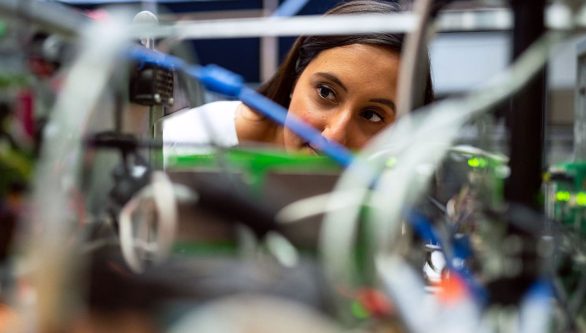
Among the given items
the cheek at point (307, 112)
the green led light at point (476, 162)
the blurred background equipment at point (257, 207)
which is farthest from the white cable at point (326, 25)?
the cheek at point (307, 112)

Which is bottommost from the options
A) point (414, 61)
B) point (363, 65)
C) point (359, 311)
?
point (359, 311)

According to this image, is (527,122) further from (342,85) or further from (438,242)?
(342,85)

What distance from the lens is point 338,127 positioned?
2.89 feet

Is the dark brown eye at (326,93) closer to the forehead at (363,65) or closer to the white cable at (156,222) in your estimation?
the forehead at (363,65)

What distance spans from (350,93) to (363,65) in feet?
0.19

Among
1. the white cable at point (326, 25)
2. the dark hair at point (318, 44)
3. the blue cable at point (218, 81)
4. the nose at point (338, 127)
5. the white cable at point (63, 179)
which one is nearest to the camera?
the white cable at point (63, 179)

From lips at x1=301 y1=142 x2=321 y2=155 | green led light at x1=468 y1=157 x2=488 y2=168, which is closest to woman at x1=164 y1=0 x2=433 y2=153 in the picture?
lips at x1=301 y1=142 x2=321 y2=155

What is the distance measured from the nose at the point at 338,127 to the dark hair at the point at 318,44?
133 mm

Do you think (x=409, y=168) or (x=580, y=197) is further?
(x=580, y=197)

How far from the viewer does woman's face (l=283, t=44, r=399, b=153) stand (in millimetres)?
880

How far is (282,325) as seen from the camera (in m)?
0.30

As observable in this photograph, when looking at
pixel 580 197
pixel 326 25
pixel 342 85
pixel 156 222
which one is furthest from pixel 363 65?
pixel 156 222

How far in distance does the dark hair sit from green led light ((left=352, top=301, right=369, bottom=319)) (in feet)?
2.03

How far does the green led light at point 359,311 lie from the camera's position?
0.31m
